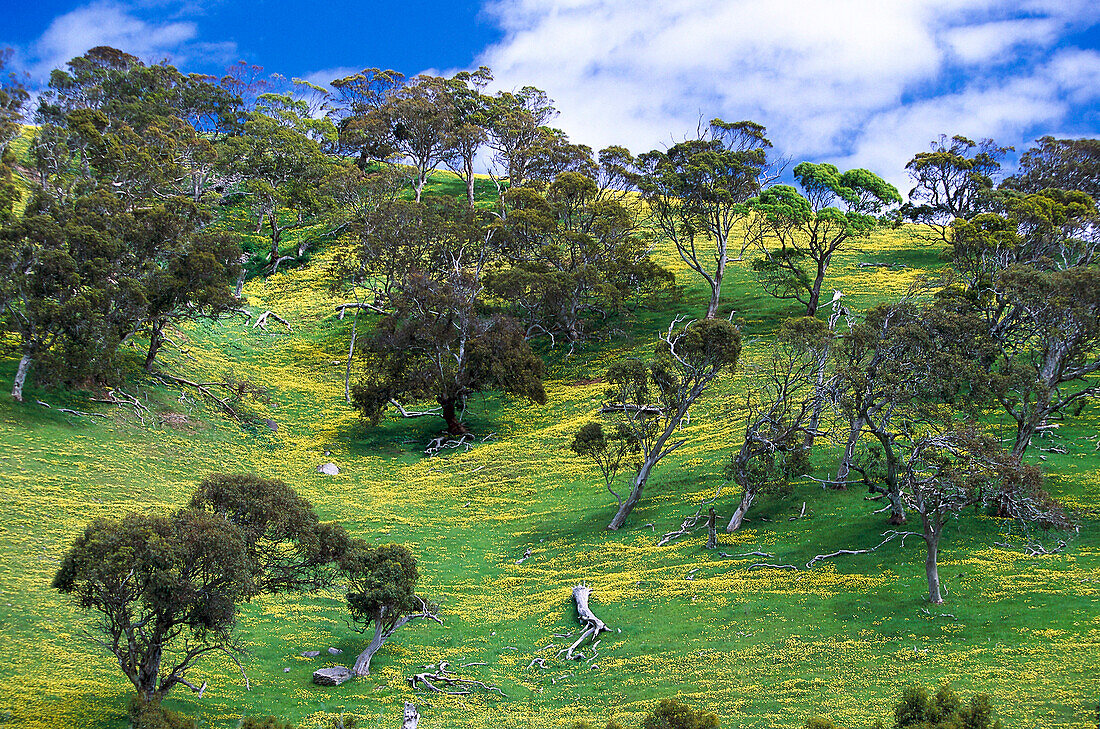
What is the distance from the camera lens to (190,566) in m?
22.9

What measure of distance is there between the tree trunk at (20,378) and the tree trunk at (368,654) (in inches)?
1345

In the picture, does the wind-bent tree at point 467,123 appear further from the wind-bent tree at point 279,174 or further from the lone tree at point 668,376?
the lone tree at point 668,376

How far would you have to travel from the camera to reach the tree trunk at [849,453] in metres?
38.3

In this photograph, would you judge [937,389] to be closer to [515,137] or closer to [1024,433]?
[1024,433]

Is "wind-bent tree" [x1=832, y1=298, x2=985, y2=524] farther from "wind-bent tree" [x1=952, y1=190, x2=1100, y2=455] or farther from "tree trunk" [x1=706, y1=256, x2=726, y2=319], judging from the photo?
"tree trunk" [x1=706, y1=256, x2=726, y2=319]

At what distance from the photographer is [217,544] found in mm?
22984

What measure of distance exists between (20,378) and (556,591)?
3761 centimetres

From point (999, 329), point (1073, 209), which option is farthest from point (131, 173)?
point (1073, 209)

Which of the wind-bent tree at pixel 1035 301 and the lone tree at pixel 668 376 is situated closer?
the wind-bent tree at pixel 1035 301

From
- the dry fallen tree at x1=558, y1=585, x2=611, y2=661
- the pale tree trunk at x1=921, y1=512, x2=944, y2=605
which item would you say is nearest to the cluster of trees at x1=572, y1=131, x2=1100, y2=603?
the pale tree trunk at x1=921, y1=512, x2=944, y2=605

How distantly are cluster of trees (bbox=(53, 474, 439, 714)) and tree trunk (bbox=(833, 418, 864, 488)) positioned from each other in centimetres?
2301

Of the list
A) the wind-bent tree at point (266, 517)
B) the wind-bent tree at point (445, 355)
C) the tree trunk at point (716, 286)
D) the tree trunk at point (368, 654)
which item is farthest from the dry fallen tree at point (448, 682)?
the tree trunk at point (716, 286)

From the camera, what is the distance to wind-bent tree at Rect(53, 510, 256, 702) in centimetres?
2148

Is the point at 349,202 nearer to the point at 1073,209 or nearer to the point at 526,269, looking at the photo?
the point at 526,269
